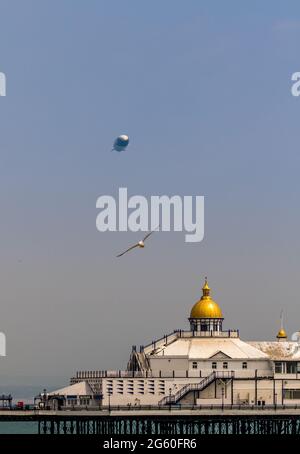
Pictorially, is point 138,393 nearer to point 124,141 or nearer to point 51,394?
point 51,394

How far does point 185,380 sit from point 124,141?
46328 mm
